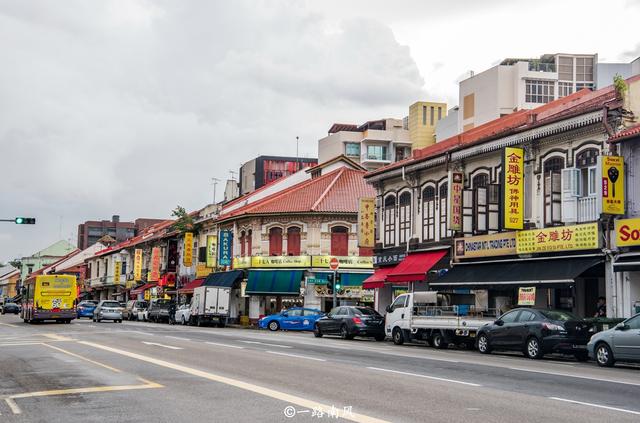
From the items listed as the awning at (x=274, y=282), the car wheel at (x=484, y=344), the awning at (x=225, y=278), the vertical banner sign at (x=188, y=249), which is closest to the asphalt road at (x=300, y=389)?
the car wheel at (x=484, y=344)

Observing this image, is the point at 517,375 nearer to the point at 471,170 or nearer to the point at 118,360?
the point at 118,360

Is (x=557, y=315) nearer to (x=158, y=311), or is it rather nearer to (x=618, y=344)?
(x=618, y=344)

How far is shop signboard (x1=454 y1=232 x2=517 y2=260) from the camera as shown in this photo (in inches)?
1204

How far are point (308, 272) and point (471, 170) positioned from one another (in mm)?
21943

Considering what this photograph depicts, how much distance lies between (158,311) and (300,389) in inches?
1929

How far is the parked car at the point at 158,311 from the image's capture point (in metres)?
59.9

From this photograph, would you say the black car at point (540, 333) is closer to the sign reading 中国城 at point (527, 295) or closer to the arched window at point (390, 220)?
the sign reading 中国城 at point (527, 295)

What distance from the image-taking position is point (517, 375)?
51.5ft

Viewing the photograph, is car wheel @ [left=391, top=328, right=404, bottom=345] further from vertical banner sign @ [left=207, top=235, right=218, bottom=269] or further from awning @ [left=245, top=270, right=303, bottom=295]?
vertical banner sign @ [left=207, top=235, right=218, bottom=269]

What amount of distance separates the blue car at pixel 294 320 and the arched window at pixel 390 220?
5685 mm

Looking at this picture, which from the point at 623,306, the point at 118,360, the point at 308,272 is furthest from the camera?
the point at 308,272

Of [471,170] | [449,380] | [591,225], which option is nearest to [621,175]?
[591,225]

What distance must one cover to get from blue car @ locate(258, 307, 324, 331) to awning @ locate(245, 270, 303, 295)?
8.43 metres

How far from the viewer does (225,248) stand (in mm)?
60125
